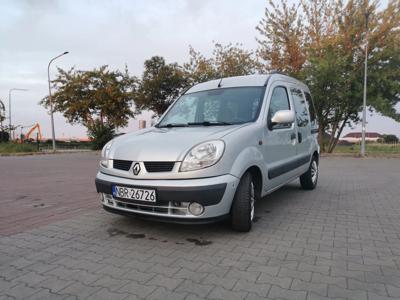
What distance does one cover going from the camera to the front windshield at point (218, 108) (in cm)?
435

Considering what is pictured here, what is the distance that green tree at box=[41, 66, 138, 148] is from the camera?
102 ft

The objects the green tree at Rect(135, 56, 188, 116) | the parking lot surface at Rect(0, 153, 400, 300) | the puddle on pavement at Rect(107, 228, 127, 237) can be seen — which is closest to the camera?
the parking lot surface at Rect(0, 153, 400, 300)

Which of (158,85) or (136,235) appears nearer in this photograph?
(136,235)

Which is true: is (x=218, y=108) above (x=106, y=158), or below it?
Answer: above

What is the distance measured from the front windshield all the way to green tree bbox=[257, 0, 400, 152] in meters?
13.6

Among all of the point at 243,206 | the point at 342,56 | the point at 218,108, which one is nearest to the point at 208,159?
the point at 243,206

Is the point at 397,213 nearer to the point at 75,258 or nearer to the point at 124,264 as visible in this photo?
the point at 124,264

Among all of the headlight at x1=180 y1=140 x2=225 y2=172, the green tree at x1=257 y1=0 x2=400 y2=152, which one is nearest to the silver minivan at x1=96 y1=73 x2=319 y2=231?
the headlight at x1=180 y1=140 x2=225 y2=172

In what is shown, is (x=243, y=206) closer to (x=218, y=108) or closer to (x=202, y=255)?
(x=202, y=255)

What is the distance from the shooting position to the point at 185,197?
10.8 ft

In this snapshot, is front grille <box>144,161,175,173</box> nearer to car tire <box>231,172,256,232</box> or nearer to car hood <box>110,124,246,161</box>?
car hood <box>110,124,246,161</box>

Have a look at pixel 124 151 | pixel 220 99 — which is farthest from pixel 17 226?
pixel 220 99

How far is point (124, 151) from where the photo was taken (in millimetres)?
3762

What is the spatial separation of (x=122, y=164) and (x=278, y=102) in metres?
2.49
